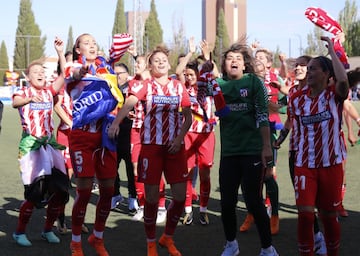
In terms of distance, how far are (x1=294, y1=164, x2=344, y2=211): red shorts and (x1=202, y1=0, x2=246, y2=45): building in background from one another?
290 feet

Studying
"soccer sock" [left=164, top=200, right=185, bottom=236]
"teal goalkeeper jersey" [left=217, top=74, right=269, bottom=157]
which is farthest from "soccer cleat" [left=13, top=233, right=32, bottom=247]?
"teal goalkeeper jersey" [left=217, top=74, right=269, bottom=157]

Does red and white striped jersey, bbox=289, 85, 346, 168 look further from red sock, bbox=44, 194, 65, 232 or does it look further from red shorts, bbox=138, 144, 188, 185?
red sock, bbox=44, 194, 65, 232

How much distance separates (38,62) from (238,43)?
218 centimetres

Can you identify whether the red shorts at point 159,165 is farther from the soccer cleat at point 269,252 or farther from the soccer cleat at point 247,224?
the soccer cleat at point 247,224

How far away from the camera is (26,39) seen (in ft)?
225

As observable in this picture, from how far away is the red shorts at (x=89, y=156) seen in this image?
5395 mm

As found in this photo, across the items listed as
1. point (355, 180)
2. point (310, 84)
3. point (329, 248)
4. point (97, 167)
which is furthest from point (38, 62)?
point (355, 180)

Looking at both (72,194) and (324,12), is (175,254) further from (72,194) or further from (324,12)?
(72,194)

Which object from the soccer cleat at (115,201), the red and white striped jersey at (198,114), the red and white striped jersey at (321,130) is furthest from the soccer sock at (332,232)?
the soccer cleat at (115,201)

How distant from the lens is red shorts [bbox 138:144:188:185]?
544cm

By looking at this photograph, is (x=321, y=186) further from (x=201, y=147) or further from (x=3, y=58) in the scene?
(x=3, y=58)

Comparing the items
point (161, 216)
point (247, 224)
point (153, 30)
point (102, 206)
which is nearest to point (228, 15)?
point (153, 30)

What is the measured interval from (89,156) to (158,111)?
29.6 inches

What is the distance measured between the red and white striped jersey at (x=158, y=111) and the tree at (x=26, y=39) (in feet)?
215
